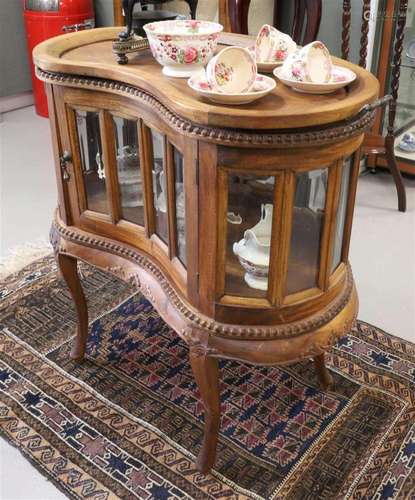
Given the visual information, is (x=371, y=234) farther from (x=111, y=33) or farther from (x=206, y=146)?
(x=206, y=146)

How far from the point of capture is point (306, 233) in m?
1.00

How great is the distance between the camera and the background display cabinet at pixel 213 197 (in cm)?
89

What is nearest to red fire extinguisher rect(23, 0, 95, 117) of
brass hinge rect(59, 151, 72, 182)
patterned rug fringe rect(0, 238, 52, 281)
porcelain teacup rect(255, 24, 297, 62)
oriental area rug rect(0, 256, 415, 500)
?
patterned rug fringe rect(0, 238, 52, 281)

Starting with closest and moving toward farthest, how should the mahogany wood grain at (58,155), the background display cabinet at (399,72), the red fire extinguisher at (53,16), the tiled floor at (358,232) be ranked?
the mahogany wood grain at (58,155) → the tiled floor at (358,232) → the background display cabinet at (399,72) → the red fire extinguisher at (53,16)

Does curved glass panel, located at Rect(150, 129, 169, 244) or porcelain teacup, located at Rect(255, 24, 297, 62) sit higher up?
porcelain teacup, located at Rect(255, 24, 297, 62)

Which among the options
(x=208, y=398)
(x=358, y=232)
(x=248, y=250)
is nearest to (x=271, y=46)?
(x=248, y=250)

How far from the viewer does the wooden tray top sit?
2.78 ft

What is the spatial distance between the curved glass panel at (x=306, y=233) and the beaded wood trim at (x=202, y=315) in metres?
0.06

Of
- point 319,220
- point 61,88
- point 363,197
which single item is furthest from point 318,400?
point 363,197

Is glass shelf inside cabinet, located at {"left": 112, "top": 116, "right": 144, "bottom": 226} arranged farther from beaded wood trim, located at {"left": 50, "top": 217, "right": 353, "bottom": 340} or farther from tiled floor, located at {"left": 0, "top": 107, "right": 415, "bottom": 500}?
tiled floor, located at {"left": 0, "top": 107, "right": 415, "bottom": 500}

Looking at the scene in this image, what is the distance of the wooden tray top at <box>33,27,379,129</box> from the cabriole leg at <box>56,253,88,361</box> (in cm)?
45

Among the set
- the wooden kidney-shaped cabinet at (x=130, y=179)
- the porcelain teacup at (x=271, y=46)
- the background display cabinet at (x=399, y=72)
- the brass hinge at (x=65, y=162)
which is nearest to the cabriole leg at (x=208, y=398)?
the wooden kidney-shaped cabinet at (x=130, y=179)

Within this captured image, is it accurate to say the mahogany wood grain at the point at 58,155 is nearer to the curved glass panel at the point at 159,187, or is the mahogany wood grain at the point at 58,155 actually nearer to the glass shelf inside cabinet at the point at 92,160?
the glass shelf inside cabinet at the point at 92,160

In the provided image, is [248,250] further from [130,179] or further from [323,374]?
[323,374]
